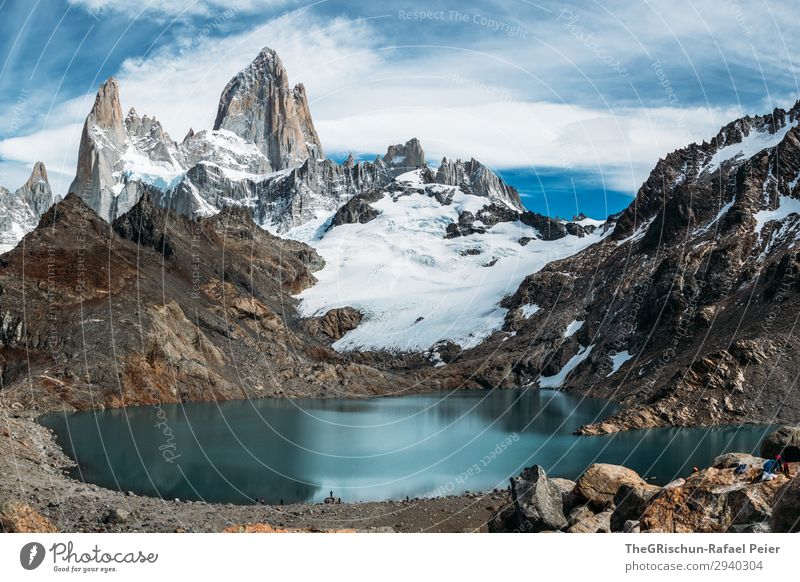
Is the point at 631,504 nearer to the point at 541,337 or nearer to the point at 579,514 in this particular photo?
the point at 579,514

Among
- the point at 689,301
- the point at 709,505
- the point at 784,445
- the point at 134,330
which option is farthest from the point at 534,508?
the point at 689,301

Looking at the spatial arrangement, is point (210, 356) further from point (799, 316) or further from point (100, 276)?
point (799, 316)

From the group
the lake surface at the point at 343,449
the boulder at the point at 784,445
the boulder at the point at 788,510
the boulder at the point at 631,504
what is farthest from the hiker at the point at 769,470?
the lake surface at the point at 343,449

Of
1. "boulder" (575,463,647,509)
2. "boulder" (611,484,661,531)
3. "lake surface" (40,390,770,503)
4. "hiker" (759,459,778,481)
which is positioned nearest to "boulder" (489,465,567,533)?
"boulder" (575,463,647,509)

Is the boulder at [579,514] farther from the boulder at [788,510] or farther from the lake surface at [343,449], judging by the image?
the lake surface at [343,449]
